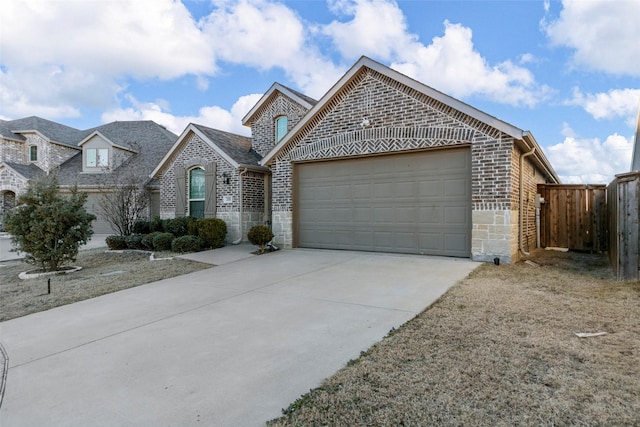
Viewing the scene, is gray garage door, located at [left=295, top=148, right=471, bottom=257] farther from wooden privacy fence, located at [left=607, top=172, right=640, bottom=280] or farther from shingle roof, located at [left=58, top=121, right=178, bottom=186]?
shingle roof, located at [left=58, top=121, right=178, bottom=186]

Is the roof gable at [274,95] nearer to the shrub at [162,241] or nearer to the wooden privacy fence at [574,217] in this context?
the shrub at [162,241]

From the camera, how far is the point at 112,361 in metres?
3.62

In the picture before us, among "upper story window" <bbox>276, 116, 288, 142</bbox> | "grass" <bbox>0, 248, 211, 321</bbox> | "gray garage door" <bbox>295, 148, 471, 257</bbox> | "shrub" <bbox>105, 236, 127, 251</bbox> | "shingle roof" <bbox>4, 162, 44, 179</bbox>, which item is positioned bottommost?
Result: "grass" <bbox>0, 248, 211, 321</bbox>

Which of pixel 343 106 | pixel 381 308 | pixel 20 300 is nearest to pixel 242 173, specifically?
pixel 343 106

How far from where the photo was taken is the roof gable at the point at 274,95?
1545cm

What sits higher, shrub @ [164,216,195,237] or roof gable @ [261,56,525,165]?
roof gable @ [261,56,525,165]

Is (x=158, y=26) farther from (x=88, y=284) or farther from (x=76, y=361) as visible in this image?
(x=76, y=361)

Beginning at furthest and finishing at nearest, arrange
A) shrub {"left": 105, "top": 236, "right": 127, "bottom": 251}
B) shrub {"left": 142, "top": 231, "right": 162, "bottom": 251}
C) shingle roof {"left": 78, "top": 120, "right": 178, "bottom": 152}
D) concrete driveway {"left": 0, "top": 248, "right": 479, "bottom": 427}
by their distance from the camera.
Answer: shingle roof {"left": 78, "top": 120, "right": 178, "bottom": 152}, shrub {"left": 105, "top": 236, "right": 127, "bottom": 251}, shrub {"left": 142, "top": 231, "right": 162, "bottom": 251}, concrete driveway {"left": 0, "top": 248, "right": 479, "bottom": 427}

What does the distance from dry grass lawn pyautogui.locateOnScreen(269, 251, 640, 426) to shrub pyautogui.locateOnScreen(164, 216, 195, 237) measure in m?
10.5

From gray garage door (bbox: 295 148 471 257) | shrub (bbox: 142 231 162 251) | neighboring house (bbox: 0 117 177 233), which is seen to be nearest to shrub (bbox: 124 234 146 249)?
shrub (bbox: 142 231 162 251)

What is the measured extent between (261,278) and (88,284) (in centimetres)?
374

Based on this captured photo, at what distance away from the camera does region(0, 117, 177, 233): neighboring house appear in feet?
63.9

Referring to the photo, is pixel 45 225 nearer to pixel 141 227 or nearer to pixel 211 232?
A: pixel 211 232

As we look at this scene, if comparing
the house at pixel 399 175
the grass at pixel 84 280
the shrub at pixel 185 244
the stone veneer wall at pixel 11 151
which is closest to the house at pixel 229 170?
the house at pixel 399 175
